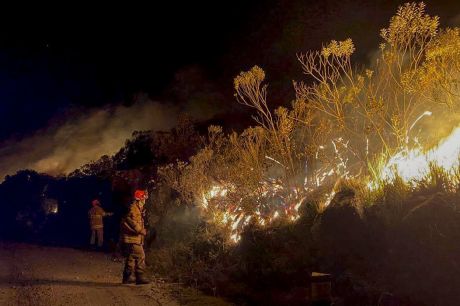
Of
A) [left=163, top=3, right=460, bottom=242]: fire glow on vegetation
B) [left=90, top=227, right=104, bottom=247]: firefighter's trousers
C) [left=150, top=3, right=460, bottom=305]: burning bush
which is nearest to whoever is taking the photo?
[left=150, top=3, right=460, bottom=305]: burning bush

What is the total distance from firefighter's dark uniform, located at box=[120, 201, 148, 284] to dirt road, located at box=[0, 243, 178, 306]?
0.31m

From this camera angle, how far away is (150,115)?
2655 centimetres

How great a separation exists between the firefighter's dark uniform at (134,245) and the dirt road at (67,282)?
307mm

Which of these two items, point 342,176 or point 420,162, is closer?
point 420,162

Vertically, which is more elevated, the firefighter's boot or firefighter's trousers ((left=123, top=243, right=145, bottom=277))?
firefighter's trousers ((left=123, top=243, right=145, bottom=277))

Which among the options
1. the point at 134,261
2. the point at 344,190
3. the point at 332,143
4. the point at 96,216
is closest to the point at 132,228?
the point at 134,261

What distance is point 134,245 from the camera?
10.9 metres

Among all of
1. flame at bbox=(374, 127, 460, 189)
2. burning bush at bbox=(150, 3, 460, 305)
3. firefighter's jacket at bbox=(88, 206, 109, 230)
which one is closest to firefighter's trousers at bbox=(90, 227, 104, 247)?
firefighter's jacket at bbox=(88, 206, 109, 230)

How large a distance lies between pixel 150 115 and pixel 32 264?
47.0 feet

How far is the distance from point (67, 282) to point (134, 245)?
1734 millimetres

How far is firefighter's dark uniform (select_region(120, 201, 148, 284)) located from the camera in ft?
35.6

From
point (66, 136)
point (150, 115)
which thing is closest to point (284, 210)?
point (150, 115)

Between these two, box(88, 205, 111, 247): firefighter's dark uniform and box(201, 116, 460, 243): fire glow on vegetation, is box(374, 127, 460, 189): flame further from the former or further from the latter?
box(88, 205, 111, 247): firefighter's dark uniform

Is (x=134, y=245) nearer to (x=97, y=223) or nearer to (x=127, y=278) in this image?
(x=127, y=278)
